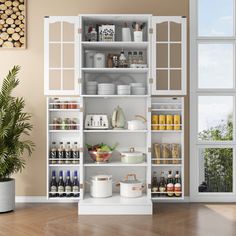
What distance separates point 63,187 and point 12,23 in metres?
2.19

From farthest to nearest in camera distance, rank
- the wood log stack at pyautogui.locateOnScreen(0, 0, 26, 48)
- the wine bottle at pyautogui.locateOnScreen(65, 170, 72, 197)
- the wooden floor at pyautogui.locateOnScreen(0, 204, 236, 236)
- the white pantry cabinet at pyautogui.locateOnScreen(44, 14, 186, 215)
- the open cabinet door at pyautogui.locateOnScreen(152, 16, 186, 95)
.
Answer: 1. the wood log stack at pyautogui.locateOnScreen(0, 0, 26, 48)
2. the wine bottle at pyautogui.locateOnScreen(65, 170, 72, 197)
3. the open cabinet door at pyautogui.locateOnScreen(152, 16, 186, 95)
4. the white pantry cabinet at pyautogui.locateOnScreen(44, 14, 186, 215)
5. the wooden floor at pyautogui.locateOnScreen(0, 204, 236, 236)

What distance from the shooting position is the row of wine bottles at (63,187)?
15.7 feet

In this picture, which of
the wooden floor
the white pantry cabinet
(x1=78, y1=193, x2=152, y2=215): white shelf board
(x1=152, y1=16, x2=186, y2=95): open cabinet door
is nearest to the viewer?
the wooden floor

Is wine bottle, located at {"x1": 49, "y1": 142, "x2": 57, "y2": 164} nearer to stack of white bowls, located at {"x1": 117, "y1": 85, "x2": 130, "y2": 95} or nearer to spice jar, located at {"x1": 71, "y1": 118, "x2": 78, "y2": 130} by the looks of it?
spice jar, located at {"x1": 71, "y1": 118, "x2": 78, "y2": 130}

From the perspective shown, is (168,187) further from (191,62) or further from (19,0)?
(19,0)

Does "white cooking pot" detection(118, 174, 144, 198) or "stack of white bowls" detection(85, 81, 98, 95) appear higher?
"stack of white bowls" detection(85, 81, 98, 95)

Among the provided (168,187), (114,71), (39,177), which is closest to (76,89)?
(114,71)

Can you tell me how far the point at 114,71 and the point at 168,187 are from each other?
1.56m

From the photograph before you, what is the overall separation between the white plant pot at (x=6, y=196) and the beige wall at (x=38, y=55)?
539mm

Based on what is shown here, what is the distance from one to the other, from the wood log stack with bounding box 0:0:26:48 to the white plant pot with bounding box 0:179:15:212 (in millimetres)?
1770

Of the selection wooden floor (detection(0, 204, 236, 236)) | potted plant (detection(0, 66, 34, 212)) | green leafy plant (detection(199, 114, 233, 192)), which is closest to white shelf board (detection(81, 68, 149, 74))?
potted plant (detection(0, 66, 34, 212))

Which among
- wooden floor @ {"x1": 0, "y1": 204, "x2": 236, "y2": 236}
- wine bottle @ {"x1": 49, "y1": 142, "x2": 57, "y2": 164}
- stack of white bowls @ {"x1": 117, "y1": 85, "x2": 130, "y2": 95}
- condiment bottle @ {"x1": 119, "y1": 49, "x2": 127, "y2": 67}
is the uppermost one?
condiment bottle @ {"x1": 119, "y1": 49, "x2": 127, "y2": 67}

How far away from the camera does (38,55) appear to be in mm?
5066

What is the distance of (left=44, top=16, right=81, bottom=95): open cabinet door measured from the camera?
4781 millimetres
